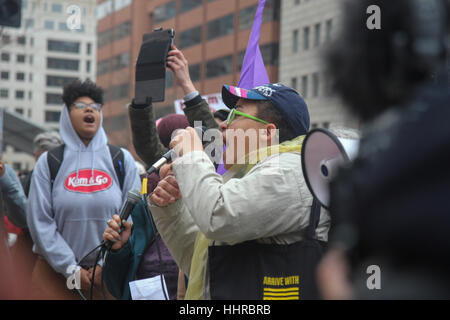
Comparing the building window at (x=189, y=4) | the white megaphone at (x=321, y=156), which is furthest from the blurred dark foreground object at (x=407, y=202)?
the building window at (x=189, y=4)

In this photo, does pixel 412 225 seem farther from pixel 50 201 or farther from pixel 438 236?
pixel 50 201

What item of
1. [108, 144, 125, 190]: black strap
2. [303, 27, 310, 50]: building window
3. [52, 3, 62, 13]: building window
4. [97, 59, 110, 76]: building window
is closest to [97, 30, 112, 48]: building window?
[97, 59, 110, 76]: building window

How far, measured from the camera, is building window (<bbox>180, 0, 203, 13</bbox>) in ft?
163

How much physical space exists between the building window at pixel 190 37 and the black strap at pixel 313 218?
4783cm

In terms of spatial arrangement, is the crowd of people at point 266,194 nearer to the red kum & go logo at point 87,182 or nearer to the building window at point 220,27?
the red kum & go logo at point 87,182

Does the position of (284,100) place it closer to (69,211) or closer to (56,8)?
(69,211)

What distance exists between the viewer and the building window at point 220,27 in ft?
148

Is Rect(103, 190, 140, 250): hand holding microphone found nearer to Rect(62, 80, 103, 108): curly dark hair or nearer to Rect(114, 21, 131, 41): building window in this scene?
Rect(62, 80, 103, 108): curly dark hair

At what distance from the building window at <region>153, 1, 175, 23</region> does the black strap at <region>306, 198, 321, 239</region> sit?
171ft

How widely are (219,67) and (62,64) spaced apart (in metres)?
65.2

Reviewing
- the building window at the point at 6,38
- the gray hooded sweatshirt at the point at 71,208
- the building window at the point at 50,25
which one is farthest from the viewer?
the building window at the point at 50,25

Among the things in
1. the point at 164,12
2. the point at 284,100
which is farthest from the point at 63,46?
the point at 284,100
